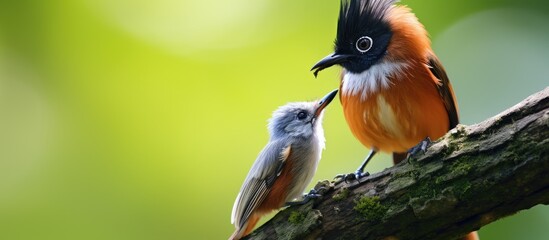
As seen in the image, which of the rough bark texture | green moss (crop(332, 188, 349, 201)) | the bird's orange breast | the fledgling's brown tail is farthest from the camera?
the bird's orange breast

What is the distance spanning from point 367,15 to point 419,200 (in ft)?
6.76

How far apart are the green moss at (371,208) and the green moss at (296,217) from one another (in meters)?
0.40

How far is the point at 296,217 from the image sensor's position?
4508mm

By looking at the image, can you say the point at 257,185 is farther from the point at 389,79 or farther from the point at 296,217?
the point at 389,79

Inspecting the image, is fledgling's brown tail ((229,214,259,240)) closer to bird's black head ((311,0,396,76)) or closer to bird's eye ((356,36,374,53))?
bird's black head ((311,0,396,76))

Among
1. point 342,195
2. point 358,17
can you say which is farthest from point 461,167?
point 358,17

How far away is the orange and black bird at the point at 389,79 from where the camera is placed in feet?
17.1

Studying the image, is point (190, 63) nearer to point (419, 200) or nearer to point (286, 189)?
point (286, 189)

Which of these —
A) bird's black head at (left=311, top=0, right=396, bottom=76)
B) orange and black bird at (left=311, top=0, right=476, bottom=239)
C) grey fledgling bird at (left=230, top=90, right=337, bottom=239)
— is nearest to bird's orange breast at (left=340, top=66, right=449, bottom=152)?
orange and black bird at (left=311, top=0, right=476, bottom=239)

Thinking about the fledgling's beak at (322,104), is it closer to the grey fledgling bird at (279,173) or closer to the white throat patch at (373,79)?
the grey fledgling bird at (279,173)

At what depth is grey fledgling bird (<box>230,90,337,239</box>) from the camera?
201 inches

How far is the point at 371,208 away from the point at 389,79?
1405 millimetres

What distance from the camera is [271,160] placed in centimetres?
525

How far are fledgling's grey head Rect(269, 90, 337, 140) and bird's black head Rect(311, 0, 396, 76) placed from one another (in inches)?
22.1
